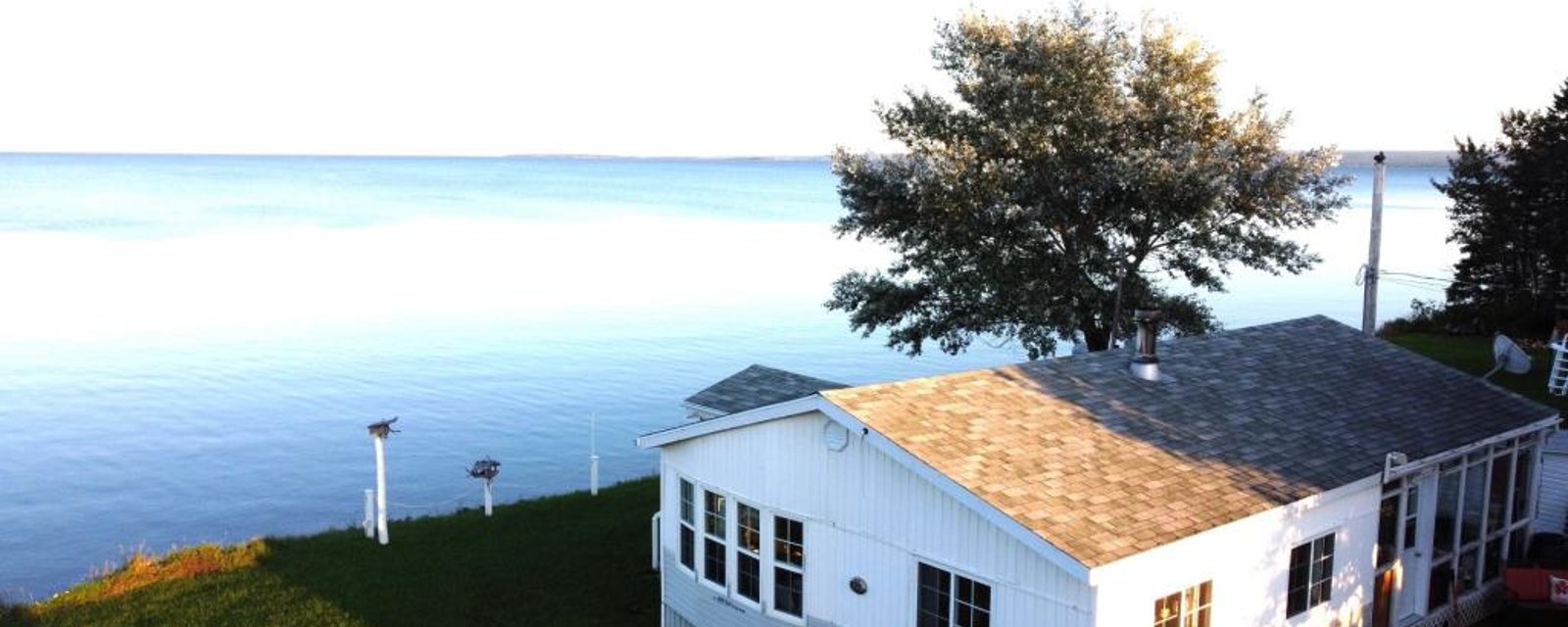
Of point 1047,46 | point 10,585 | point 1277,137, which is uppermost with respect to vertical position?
point 1047,46

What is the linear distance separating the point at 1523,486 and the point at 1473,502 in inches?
58.3

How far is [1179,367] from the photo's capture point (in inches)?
711

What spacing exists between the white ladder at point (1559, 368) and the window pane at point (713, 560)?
76.0ft

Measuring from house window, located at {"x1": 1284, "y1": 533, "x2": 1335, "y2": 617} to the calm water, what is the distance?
20564 mm

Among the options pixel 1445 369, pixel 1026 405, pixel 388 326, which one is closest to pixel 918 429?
pixel 1026 405

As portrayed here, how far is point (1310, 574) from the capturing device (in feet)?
50.0

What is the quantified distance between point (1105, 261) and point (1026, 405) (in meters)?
15.2

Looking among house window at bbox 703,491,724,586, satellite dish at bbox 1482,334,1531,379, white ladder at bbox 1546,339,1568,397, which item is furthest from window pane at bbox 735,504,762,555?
white ladder at bbox 1546,339,1568,397

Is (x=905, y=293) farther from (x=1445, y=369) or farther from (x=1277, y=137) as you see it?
(x=1445, y=369)

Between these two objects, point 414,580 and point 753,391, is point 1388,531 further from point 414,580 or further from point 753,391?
point 414,580

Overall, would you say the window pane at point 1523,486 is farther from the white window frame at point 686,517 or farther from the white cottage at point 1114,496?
the white window frame at point 686,517

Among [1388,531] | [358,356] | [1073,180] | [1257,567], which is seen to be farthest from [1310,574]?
[358,356]

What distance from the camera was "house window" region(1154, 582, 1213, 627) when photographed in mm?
13406

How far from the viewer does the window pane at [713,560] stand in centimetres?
1670
